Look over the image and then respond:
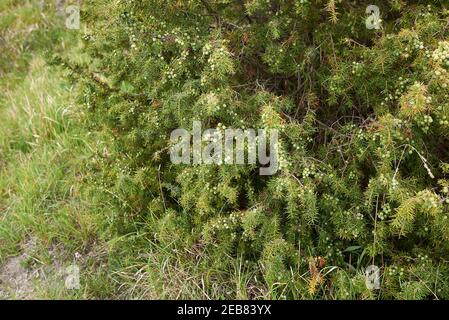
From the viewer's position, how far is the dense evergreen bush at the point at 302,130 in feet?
8.78

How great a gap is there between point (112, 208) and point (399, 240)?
1.75m

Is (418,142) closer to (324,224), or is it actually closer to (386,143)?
(386,143)

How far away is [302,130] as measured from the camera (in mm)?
2842

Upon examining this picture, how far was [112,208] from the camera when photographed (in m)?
3.44

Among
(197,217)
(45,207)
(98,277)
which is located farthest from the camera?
(45,207)

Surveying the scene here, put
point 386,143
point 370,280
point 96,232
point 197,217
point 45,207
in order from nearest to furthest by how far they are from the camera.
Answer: point 386,143, point 370,280, point 197,217, point 96,232, point 45,207

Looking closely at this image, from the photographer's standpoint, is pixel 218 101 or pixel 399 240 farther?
pixel 399 240

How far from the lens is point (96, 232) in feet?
11.9

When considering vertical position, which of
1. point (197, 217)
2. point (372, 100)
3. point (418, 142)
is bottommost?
point (197, 217)

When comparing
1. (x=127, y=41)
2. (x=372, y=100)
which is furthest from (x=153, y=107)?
(x=372, y=100)

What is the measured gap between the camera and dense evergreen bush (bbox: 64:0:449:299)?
2.68 m

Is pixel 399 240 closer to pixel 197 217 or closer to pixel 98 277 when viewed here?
pixel 197 217

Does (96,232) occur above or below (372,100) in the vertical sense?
below

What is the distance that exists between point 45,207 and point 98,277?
0.88 metres
